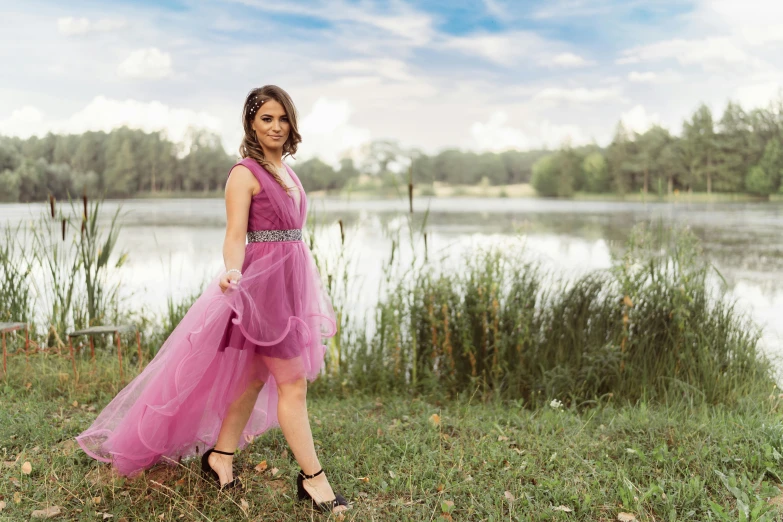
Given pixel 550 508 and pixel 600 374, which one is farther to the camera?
pixel 600 374

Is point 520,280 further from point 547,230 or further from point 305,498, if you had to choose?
point 547,230

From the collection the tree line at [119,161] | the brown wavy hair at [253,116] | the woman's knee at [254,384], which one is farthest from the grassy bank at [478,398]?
the tree line at [119,161]

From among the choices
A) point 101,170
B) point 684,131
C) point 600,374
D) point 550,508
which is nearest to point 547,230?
point 684,131

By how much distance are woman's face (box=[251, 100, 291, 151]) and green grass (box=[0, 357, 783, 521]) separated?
1455 millimetres

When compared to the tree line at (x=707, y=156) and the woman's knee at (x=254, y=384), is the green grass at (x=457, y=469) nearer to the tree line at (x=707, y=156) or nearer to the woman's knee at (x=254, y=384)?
the woman's knee at (x=254, y=384)

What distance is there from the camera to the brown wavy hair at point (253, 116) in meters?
2.44

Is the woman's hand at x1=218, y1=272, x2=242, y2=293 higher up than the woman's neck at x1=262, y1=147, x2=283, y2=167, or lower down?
lower down

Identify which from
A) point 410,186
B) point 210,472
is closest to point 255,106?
point 210,472

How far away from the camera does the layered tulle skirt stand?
2.40 meters

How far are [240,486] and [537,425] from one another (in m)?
1.73

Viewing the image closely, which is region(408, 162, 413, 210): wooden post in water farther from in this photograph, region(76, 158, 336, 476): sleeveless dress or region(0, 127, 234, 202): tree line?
region(0, 127, 234, 202): tree line

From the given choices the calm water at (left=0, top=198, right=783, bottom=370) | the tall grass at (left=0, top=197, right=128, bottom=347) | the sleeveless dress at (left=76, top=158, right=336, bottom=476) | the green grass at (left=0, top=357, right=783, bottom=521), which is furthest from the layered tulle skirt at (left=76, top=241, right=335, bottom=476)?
the tall grass at (left=0, top=197, right=128, bottom=347)

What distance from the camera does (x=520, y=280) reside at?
4.85 meters

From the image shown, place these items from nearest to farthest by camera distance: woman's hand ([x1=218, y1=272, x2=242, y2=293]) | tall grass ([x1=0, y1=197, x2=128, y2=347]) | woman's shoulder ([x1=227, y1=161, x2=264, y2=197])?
woman's hand ([x1=218, y1=272, x2=242, y2=293]), woman's shoulder ([x1=227, y1=161, x2=264, y2=197]), tall grass ([x1=0, y1=197, x2=128, y2=347])
